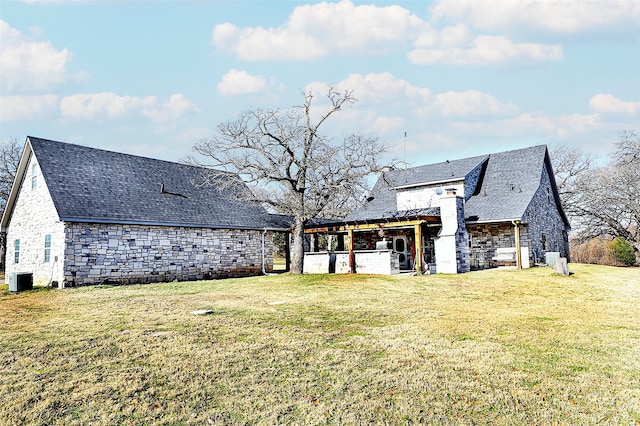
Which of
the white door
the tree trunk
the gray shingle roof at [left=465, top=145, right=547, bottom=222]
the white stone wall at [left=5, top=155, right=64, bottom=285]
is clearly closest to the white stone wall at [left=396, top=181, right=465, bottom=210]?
the gray shingle roof at [left=465, top=145, right=547, bottom=222]

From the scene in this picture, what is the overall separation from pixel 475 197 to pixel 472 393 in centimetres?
1934

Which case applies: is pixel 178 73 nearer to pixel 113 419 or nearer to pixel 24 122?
pixel 113 419

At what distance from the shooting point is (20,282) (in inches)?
637

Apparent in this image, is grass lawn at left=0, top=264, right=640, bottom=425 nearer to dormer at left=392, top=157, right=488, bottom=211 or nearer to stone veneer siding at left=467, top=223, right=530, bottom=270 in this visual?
stone veneer siding at left=467, top=223, right=530, bottom=270

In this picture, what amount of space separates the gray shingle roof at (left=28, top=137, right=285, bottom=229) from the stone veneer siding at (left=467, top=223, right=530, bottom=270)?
1010 centimetres

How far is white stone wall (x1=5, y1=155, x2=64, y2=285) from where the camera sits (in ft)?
55.3

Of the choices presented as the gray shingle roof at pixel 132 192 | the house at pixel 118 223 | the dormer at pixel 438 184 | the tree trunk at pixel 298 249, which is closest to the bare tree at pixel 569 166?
the dormer at pixel 438 184

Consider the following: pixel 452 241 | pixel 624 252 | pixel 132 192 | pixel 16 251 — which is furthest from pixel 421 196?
pixel 16 251

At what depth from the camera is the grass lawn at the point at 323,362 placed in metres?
4.45

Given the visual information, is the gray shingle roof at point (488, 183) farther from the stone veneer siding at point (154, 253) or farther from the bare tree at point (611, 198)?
the stone veneer siding at point (154, 253)

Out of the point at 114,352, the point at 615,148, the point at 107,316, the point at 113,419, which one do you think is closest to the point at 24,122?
the point at 107,316

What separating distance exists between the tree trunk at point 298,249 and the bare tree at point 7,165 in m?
21.4

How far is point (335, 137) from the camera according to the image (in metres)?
21.5

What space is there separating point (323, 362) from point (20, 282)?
14953 millimetres
